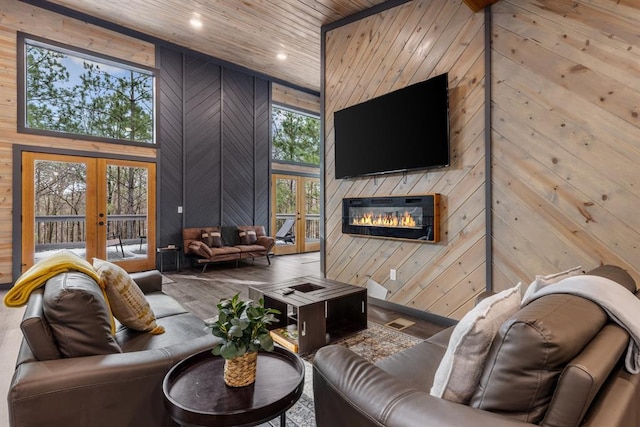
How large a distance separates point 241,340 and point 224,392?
207mm

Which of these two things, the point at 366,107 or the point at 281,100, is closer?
the point at 366,107

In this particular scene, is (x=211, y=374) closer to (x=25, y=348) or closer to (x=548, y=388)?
(x=25, y=348)

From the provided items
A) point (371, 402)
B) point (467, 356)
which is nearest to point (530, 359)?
point (467, 356)

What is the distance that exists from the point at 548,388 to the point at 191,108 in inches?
264

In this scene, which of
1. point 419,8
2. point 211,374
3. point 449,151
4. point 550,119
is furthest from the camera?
point 419,8

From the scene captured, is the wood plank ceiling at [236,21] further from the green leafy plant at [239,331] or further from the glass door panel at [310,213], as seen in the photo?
the green leafy plant at [239,331]

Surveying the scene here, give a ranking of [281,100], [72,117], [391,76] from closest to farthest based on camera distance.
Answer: [391,76], [72,117], [281,100]

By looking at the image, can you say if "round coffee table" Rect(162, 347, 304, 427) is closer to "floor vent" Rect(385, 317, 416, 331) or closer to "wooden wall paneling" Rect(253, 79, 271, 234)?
"floor vent" Rect(385, 317, 416, 331)

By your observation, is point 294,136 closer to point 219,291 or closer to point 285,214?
point 285,214

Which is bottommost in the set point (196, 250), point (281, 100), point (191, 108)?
point (196, 250)

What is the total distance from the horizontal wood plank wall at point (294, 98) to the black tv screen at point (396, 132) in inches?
152

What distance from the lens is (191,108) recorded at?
6.31 m

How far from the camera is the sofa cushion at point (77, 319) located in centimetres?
124

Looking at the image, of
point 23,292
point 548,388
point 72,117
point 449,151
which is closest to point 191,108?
point 72,117
